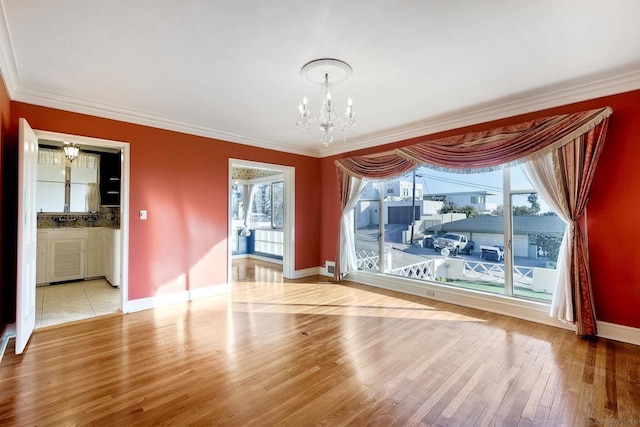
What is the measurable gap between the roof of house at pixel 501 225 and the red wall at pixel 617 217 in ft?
1.11

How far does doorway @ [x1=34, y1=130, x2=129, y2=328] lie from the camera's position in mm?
3770

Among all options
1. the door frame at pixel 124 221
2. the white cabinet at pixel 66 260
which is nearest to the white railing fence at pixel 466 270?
the door frame at pixel 124 221

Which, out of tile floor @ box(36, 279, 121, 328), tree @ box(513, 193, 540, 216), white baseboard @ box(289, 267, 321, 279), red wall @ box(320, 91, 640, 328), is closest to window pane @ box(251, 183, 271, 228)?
white baseboard @ box(289, 267, 321, 279)

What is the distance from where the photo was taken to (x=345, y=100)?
3.55 m

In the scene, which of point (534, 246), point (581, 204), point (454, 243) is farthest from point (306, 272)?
point (581, 204)

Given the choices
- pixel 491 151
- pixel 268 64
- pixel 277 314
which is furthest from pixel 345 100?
pixel 277 314

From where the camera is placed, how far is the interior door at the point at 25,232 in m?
2.67

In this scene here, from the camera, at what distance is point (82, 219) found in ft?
18.8

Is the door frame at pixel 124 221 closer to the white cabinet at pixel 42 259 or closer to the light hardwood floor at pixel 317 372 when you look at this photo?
the light hardwood floor at pixel 317 372

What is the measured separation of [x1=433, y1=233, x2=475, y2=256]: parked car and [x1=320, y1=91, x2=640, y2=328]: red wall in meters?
1.32

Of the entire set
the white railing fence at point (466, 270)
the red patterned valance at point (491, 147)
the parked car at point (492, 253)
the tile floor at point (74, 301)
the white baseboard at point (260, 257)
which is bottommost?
the tile floor at point (74, 301)

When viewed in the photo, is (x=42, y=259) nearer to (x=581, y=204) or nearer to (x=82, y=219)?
(x=82, y=219)

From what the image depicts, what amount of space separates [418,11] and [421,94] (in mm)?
1486

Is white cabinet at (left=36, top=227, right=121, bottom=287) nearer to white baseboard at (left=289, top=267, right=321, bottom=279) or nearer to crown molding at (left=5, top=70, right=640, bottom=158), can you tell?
crown molding at (left=5, top=70, right=640, bottom=158)
